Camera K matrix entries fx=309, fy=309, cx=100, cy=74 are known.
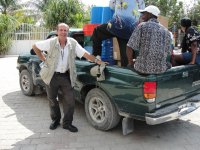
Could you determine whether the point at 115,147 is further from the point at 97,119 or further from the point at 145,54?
the point at 145,54

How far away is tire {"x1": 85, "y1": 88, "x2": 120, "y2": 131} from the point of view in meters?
4.88

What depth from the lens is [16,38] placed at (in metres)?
18.6

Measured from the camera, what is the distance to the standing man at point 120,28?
16.7ft

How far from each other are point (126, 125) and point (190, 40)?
223cm

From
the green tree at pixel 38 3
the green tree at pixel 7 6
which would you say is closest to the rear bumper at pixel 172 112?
the green tree at pixel 7 6

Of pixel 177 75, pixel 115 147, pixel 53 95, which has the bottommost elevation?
pixel 115 147

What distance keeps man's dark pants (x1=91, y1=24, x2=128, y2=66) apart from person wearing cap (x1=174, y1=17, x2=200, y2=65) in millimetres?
1123

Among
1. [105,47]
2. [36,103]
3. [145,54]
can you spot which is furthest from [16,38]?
[145,54]

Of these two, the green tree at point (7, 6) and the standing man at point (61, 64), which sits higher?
the green tree at point (7, 6)

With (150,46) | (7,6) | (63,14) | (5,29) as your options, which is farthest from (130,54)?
(7,6)

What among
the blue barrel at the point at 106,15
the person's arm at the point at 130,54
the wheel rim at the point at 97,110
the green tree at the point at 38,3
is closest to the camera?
the person's arm at the point at 130,54

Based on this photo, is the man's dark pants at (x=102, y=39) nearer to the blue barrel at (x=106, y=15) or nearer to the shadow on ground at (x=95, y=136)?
the blue barrel at (x=106, y=15)

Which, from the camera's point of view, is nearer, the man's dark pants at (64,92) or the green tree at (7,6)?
the man's dark pants at (64,92)

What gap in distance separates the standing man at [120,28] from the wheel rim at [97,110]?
2.51 ft
